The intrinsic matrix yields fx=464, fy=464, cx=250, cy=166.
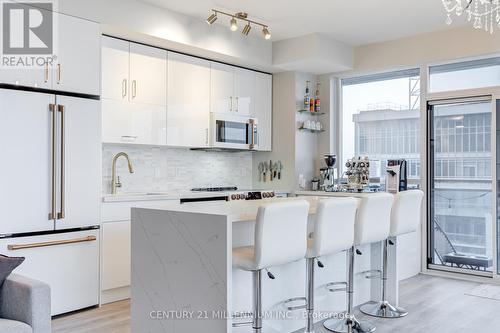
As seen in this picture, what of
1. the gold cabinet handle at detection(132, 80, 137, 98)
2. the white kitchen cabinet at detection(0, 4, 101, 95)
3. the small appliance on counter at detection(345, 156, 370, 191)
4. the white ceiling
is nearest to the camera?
the white kitchen cabinet at detection(0, 4, 101, 95)

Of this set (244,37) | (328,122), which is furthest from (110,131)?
(328,122)

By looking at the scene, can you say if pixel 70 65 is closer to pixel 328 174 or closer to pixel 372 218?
pixel 372 218

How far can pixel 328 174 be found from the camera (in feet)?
20.4

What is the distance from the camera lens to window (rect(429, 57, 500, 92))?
5172mm

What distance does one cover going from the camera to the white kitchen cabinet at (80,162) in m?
3.86

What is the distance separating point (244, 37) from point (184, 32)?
96 centimetres

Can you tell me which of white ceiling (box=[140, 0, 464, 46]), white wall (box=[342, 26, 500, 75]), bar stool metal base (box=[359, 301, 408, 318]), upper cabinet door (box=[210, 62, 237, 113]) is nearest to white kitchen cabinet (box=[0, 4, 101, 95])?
white ceiling (box=[140, 0, 464, 46])

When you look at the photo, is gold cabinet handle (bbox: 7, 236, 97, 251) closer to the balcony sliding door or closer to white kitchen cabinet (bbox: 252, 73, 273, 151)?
white kitchen cabinet (bbox: 252, 73, 273, 151)

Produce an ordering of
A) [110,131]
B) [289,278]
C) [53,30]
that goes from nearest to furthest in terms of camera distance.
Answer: [289,278], [53,30], [110,131]

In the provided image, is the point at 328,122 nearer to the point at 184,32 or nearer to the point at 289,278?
the point at 184,32

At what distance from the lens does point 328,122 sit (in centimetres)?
647

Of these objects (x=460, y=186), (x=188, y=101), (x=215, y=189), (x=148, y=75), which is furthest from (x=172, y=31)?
(x=460, y=186)

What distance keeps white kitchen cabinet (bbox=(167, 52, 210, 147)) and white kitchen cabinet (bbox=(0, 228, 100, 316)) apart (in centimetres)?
155

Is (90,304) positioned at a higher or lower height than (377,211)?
lower
